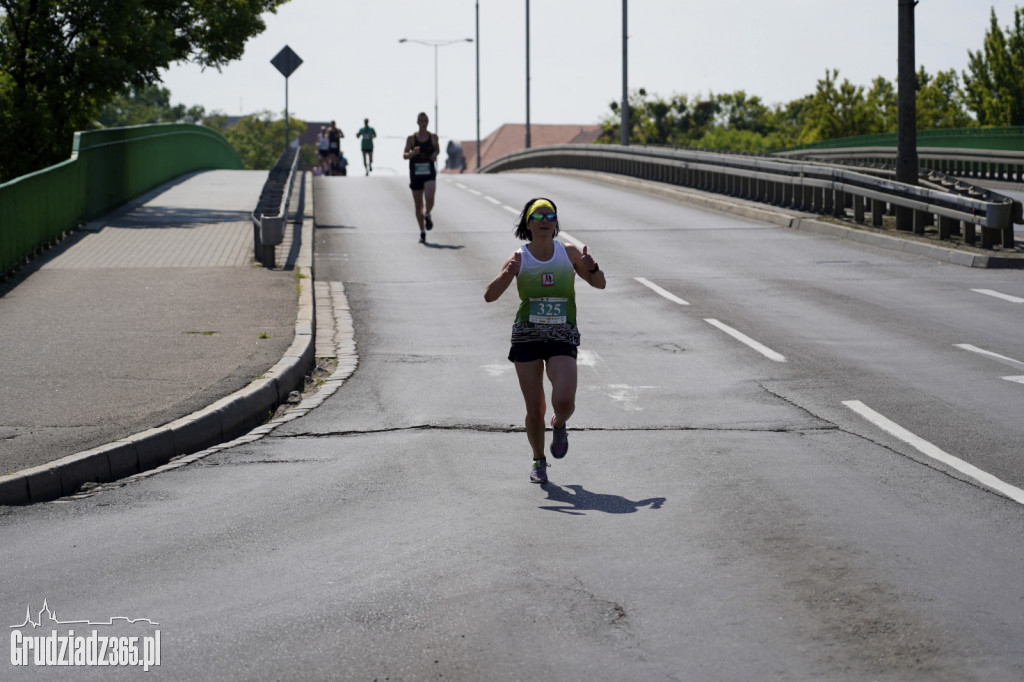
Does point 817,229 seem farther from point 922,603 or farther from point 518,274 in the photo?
point 922,603

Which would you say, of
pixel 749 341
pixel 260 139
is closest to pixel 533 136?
pixel 260 139

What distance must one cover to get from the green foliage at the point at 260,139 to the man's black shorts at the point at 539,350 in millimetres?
136600

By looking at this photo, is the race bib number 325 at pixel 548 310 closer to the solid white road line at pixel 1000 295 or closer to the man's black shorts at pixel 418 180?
the solid white road line at pixel 1000 295

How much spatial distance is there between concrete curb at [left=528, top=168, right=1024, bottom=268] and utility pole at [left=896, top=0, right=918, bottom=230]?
895 mm

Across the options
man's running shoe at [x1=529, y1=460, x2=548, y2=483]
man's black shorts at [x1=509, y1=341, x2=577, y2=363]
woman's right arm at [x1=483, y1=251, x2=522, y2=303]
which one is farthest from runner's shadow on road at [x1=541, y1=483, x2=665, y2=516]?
woman's right arm at [x1=483, y1=251, x2=522, y2=303]

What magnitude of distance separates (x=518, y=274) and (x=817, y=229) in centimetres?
1683

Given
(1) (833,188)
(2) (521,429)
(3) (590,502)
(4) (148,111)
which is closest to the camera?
(3) (590,502)

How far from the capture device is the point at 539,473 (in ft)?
25.9

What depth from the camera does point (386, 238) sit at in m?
23.2

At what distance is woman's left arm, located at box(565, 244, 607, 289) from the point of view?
25.7 ft

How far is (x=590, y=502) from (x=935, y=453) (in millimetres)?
2439

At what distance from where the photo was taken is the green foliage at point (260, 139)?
5709 inches

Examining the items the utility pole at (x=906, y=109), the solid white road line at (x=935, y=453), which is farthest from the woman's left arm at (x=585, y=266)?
the utility pole at (x=906, y=109)

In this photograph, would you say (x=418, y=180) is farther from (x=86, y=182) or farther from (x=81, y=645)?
(x=81, y=645)
